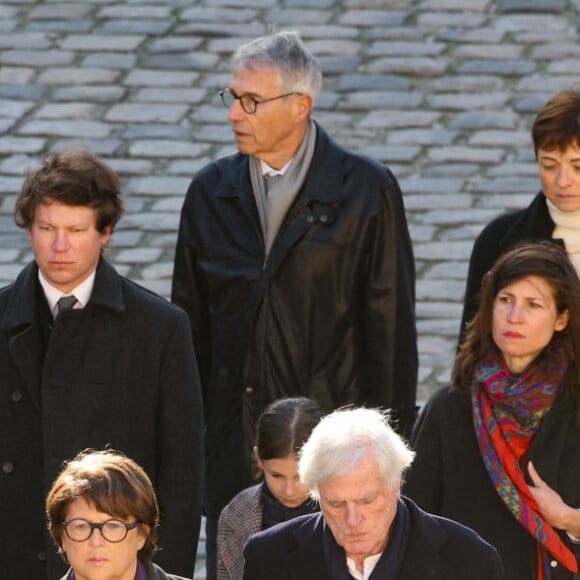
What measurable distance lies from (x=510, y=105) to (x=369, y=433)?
5767 millimetres

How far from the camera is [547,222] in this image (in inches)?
261

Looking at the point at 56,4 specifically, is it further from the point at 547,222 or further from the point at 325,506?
the point at 325,506

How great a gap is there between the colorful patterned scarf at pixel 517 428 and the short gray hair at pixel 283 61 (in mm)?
1290

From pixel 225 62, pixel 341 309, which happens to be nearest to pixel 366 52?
pixel 225 62

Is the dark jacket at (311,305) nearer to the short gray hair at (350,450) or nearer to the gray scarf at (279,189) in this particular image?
the gray scarf at (279,189)

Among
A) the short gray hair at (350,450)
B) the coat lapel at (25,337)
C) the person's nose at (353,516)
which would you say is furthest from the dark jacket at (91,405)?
the person's nose at (353,516)

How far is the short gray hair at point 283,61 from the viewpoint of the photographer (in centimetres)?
675

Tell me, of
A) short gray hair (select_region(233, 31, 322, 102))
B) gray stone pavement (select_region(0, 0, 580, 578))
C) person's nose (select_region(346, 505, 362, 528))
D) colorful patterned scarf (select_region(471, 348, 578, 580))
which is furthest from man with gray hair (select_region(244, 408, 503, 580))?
gray stone pavement (select_region(0, 0, 580, 578))

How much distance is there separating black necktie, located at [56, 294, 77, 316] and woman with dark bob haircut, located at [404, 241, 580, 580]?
1038 mm

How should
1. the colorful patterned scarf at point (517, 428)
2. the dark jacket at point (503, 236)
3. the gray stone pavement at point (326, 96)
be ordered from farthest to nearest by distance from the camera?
the gray stone pavement at point (326, 96) → the dark jacket at point (503, 236) → the colorful patterned scarf at point (517, 428)

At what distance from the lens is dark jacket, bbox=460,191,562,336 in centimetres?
661

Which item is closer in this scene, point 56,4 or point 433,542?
point 433,542

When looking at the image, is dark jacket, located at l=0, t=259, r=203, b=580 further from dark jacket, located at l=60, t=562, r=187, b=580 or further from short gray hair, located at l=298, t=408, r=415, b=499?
short gray hair, located at l=298, t=408, r=415, b=499

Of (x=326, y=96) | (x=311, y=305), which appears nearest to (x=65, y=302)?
(x=311, y=305)
